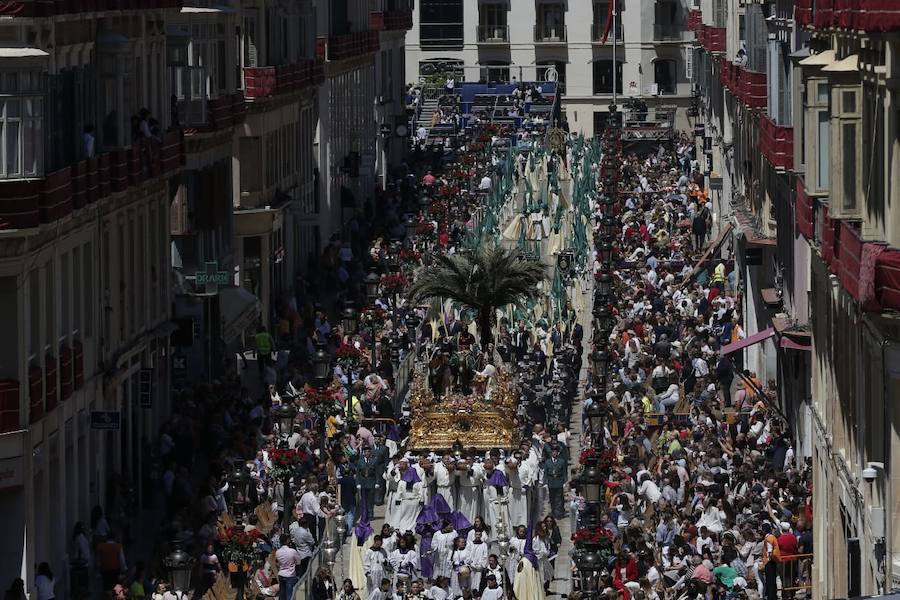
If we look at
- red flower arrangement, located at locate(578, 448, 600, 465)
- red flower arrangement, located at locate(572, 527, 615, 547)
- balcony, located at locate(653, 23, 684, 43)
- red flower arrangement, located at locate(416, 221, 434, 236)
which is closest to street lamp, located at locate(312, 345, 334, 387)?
red flower arrangement, located at locate(578, 448, 600, 465)

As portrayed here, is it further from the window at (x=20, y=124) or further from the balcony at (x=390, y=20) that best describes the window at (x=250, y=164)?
the balcony at (x=390, y=20)

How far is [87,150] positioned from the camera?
4512 cm

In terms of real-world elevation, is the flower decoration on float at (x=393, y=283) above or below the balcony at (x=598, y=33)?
below

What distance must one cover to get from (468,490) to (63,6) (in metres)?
10.3

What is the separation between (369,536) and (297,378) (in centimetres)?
1615

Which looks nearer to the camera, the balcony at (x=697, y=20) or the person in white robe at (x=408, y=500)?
the person in white robe at (x=408, y=500)

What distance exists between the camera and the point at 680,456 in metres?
45.7

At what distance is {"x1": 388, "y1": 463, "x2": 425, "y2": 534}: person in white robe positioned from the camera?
4488cm

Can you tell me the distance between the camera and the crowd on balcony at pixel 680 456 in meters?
37.1

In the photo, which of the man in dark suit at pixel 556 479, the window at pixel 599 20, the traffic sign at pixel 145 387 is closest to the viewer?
the man in dark suit at pixel 556 479

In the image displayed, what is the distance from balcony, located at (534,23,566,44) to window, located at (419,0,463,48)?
436cm

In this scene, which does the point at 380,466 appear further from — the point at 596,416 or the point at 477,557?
the point at 477,557

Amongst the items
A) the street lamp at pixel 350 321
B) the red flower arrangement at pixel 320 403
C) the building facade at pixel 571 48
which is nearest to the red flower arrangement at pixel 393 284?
the street lamp at pixel 350 321

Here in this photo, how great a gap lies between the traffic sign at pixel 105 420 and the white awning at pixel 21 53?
7.06 metres
